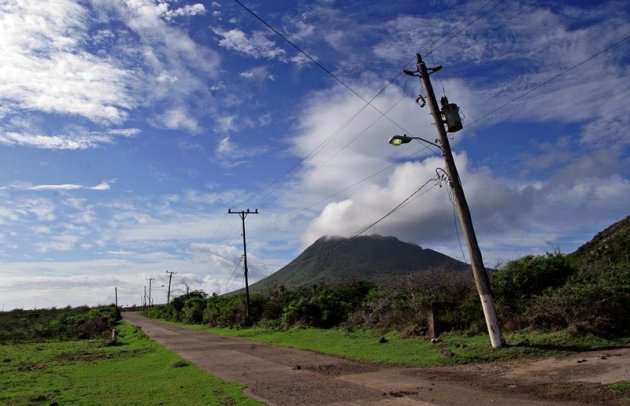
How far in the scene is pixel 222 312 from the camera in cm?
4091

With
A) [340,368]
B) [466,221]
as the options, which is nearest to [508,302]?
[466,221]

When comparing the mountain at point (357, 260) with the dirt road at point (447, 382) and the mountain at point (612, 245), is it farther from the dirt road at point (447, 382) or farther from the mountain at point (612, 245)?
the dirt road at point (447, 382)

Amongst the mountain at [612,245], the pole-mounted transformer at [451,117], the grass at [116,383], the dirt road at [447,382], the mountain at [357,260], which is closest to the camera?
the dirt road at [447,382]

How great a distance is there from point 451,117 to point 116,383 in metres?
11.9

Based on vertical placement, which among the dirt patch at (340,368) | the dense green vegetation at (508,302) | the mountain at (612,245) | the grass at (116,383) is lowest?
the dirt patch at (340,368)

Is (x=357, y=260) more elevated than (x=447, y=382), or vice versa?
(x=357, y=260)

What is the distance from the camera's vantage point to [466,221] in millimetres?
13062

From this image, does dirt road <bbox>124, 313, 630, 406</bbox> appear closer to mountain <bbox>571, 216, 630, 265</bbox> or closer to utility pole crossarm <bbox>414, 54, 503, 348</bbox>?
utility pole crossarm <bbox>414, 54, 503, 348</bbox>

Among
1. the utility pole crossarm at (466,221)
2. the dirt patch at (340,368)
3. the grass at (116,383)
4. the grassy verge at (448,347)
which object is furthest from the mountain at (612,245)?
the grass at (116,383)

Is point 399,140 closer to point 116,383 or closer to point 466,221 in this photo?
point 466,221

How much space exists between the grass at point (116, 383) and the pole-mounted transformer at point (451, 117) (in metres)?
9.07

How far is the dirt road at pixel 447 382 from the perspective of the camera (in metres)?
7.68

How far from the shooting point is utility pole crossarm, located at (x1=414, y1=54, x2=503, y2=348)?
39.6 feet

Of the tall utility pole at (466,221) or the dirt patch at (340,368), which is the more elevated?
the tall utility pole at (466,221)
